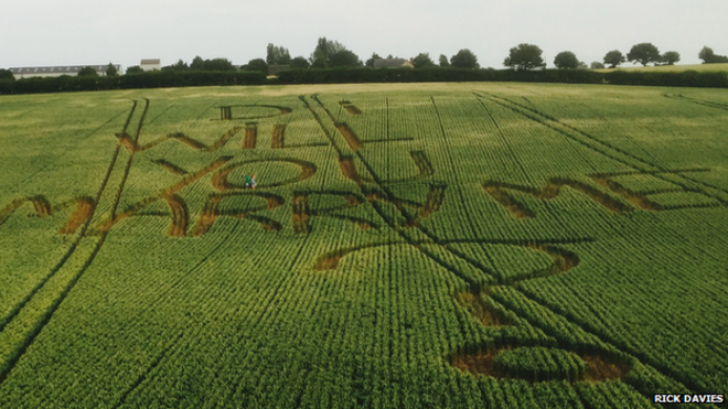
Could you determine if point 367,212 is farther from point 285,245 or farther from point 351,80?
point 351,80

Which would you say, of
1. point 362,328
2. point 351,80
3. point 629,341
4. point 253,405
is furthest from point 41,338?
point 351,80

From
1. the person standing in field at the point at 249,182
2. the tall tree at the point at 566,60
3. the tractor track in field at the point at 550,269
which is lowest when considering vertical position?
the tractor track in field at the point at 550,269

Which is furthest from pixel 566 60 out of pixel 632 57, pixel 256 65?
pixel 256 65

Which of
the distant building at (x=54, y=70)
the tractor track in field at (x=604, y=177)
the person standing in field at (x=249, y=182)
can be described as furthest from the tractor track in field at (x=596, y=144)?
the distant building at (x=54, y=70)

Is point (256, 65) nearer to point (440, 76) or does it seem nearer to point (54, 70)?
point (440, 76)

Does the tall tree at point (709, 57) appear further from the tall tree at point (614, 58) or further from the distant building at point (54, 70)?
the distant building at point (54, 70)
